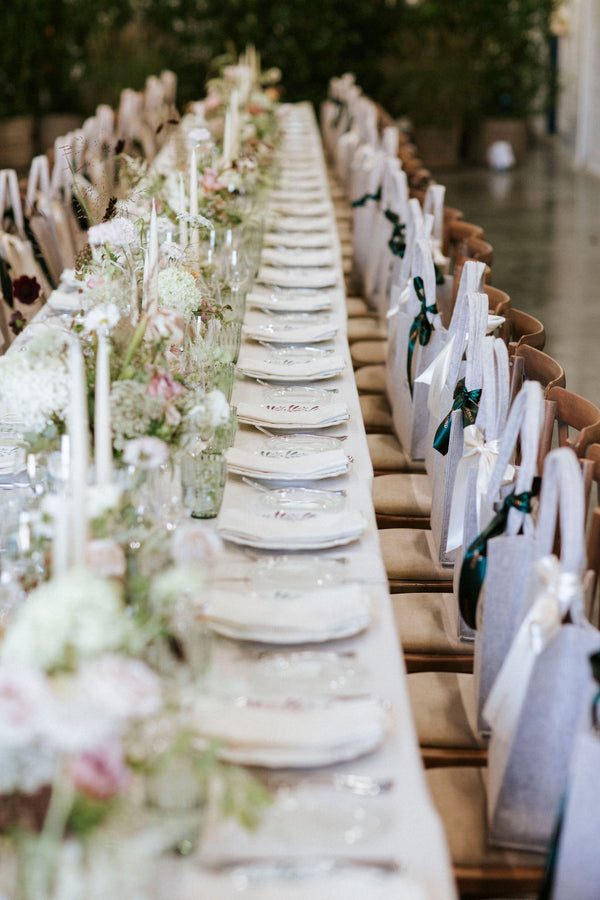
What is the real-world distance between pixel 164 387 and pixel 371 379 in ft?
7.26

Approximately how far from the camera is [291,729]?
1411 mm

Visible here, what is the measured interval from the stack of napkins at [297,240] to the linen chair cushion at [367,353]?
43 centimetres

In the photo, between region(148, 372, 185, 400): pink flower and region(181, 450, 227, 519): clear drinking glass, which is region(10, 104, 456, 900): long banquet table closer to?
region(181, 450, 227, 519): clear drinking glass

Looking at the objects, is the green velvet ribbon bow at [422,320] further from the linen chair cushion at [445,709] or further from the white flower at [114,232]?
the linen chair cushion at [445,709]

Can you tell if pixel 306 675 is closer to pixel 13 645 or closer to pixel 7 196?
pixel 13 645

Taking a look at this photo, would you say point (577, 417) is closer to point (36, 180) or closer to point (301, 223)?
point (301, 223)

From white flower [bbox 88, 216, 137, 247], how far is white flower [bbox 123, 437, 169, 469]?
30.2 inches

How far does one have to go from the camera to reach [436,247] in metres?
4.04

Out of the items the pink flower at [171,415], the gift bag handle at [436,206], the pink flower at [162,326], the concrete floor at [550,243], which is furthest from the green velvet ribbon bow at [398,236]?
the pink flower at [171,415]

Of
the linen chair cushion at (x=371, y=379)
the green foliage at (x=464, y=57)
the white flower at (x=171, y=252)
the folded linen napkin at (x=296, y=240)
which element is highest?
the green foliage at (x=464, y=57)

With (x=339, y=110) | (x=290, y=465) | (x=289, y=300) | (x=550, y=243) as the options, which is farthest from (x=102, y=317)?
(x=339, y=110)

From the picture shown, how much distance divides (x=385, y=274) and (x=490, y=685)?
3.15 m

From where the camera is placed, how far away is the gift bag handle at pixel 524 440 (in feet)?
5.78

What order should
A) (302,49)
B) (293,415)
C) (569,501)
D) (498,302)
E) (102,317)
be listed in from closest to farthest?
(569,501) → (102,317) → (293,415) → (498,302) → (302,49)
